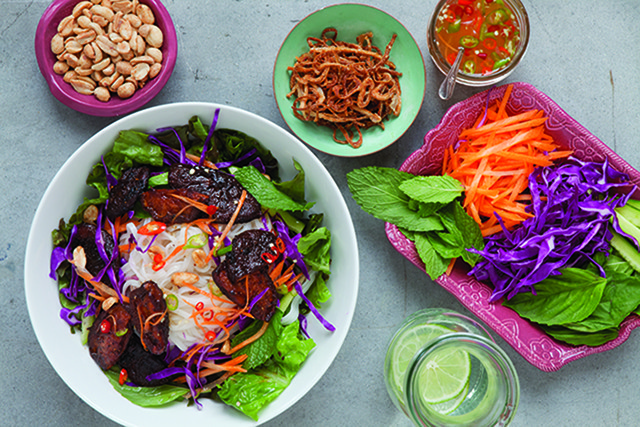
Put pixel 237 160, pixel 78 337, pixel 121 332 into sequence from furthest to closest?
1. pixel 237 160
2. pixel 78 337
3. pixel 121 332

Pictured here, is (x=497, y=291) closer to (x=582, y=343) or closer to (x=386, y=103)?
(x=582, y=343)

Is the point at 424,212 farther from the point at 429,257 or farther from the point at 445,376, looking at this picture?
the point at 445,376

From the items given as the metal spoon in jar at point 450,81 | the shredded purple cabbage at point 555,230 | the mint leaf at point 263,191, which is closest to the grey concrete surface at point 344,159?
the metal spoon in jar at point 450,81

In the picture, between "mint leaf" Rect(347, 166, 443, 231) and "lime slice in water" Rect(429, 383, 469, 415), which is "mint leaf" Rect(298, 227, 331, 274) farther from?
"lime slice in water" Rect(429, 383, 469, 415)

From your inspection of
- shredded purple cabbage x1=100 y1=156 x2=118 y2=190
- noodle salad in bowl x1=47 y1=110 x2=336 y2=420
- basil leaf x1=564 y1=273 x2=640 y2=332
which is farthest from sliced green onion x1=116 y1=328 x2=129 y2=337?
basil leaf x1=564 y1=273 x2=640 y2=332

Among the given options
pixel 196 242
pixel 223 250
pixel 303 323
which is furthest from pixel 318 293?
pixel 196 242

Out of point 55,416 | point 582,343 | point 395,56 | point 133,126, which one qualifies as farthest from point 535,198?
point 55,416

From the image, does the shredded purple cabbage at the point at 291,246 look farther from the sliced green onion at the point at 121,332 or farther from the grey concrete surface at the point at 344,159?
the sliced green onion at the point at 121,332
